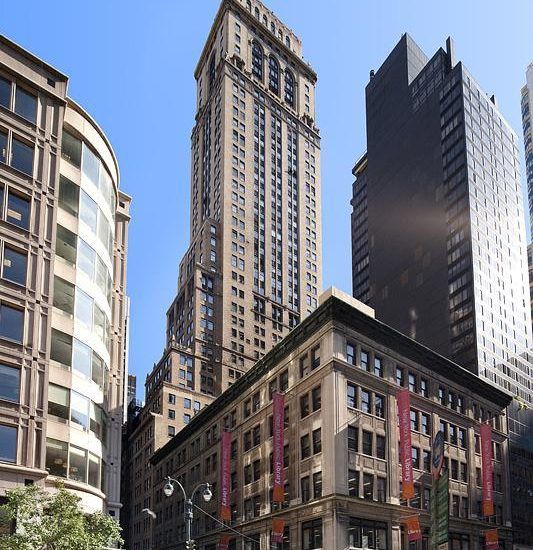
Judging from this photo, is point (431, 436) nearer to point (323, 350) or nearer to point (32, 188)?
point (323, 350)

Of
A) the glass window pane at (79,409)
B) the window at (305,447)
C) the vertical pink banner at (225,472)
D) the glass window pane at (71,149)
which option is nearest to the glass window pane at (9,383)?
the glass window pane at (79,409)

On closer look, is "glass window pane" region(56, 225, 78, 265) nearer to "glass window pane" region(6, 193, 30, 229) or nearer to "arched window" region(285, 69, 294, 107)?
"glass window pane" region(6, 193, 30, 229)

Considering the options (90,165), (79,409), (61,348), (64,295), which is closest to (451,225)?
(90,165)

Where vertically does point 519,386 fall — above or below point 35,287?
above

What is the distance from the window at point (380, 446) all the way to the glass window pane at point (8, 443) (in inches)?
1359

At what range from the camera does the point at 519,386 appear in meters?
112

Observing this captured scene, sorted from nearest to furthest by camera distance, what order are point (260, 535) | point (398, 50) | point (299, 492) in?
point (299, 492) → point (260, 535) → point (398, 50)

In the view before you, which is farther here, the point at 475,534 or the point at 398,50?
the point at 398,50

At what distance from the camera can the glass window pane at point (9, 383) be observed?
3600 cm

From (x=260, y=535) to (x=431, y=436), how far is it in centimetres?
1781

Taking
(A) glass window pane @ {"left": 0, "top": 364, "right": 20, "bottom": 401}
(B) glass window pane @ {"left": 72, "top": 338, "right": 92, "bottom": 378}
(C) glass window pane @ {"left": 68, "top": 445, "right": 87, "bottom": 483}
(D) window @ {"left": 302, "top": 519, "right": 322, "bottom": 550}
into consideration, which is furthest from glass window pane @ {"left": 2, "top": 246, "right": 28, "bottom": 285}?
(D) window @ {"left": 302, "top": 519, "right": 322, "bottom": 550}

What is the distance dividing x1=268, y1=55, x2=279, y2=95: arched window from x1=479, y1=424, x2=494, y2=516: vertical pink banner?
11338 cm

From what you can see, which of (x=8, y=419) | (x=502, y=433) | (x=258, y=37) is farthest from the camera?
(x=258, y=37)

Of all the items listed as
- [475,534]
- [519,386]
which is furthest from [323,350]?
[519,386]
